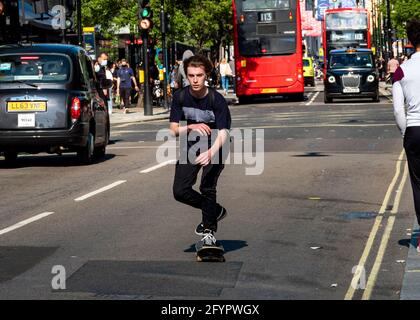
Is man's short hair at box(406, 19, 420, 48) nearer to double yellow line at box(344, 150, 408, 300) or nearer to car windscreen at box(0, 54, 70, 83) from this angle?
double yellow line at box(344, 150, 408, 300)

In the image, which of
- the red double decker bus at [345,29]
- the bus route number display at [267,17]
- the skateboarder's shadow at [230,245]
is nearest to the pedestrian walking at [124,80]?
the bus route number display at [267,17]

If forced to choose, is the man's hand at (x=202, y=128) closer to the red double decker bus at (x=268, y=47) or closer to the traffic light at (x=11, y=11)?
the traffic light at (x=11, y=11)

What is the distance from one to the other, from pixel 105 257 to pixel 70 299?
2028mm

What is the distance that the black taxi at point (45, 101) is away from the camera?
1922cm

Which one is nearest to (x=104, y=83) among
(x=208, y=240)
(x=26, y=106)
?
(x=26, y=106)

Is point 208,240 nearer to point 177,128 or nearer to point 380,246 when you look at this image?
point 177,128

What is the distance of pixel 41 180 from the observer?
57.7ft

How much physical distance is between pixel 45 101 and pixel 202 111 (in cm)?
954

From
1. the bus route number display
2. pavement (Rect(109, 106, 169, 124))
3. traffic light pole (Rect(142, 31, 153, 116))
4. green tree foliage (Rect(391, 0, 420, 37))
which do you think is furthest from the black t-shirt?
green tree foliage (Rect(391, 0, 420, 37))

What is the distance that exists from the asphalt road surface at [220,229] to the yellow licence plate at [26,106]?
3.19ft

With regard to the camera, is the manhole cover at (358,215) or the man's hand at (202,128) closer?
the man's hand at (202,128)

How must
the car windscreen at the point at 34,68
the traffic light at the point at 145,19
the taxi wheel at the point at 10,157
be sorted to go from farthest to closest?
the traffic light at the point at 145,19 < the taxi wheel at the point at 10,157 < the car windscreen at the point at 34,68

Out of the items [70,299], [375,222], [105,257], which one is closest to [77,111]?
[375,222]

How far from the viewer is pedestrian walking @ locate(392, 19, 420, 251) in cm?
1006
